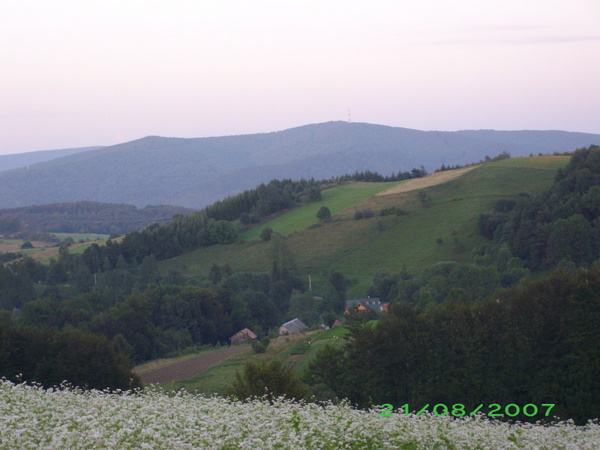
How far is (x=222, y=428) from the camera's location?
8.52 meters

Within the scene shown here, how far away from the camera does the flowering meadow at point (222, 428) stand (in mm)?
7672

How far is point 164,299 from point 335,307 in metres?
15.3

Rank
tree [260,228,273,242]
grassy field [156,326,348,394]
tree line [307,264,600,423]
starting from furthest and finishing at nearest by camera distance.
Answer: tree [260,228,273,242] < grassy field [156,326,348,394] < tree line [307,264,600,423]

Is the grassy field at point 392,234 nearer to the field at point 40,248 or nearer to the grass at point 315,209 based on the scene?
the grass at point 315,209

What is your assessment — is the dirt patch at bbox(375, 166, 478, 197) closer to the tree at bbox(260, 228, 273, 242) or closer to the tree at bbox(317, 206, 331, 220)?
the tree at bbox(317, 206, 331, 220)

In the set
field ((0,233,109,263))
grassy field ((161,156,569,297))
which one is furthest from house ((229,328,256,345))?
field ((0,233,109,263))

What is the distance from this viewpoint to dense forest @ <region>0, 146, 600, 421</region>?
21.5 metres

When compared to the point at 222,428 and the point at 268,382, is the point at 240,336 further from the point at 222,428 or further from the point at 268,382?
the point at 222,428

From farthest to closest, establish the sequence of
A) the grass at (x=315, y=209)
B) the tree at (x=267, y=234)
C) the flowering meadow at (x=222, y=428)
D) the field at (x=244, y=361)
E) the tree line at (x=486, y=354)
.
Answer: the grass at (x=315, y=209)
the tree at (x=267, y=234)
the field at (x=244, y=361)
the tree line at (x=486, y=354)
the flowering meadow at (x=222, y=428)

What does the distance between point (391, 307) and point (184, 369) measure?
14.7 meters

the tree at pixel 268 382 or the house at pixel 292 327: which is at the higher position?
the tree at pixel 268 382

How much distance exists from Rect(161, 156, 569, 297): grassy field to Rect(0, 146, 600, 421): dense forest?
273cm

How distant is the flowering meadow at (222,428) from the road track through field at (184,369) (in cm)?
2174

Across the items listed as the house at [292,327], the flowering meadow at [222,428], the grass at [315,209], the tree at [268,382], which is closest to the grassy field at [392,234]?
the grass at [315,209]
